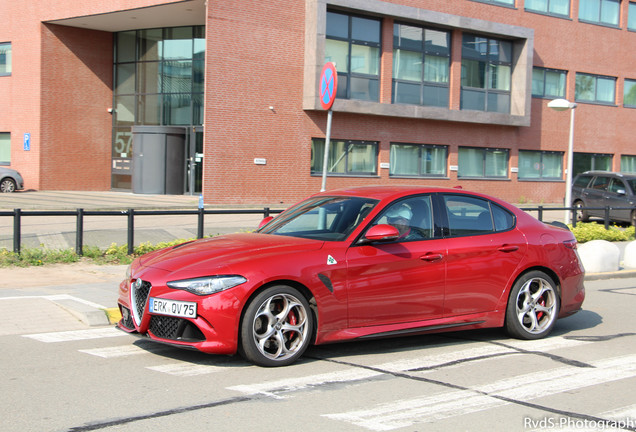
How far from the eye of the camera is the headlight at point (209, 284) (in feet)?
19.1

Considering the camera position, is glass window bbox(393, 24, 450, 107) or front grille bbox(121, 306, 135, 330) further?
glass window bbox(393, 24, 450, 107)

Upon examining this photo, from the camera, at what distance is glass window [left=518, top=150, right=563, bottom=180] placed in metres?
34.0

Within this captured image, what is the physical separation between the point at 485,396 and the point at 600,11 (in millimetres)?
34650

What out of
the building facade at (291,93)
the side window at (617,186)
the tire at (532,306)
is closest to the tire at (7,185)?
the building facade at (291,93)

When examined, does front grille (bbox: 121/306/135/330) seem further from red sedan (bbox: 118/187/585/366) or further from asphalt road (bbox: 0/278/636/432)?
asphalt road (bbox: 0/278/636/432)

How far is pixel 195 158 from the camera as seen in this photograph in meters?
29.7

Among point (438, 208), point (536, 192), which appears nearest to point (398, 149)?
point (536, 192)

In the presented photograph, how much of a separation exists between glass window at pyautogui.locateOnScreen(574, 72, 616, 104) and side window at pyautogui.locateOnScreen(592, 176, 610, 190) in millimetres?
11610

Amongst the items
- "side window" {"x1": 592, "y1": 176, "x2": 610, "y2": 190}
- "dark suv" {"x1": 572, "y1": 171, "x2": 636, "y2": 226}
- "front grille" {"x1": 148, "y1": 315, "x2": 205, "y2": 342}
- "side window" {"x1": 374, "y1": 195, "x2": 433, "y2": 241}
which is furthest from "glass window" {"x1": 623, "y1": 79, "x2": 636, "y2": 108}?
"front grille" {"x1": 148, "y1": 315, "x2": 205, "y2": 342}

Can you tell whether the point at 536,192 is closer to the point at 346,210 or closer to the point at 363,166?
the point at 363,166

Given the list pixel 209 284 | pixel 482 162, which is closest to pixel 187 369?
A: pixel 209 284

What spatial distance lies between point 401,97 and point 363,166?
3.22 meters

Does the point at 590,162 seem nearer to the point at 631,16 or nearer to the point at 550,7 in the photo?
the point at 631,16

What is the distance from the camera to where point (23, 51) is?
101 ft
